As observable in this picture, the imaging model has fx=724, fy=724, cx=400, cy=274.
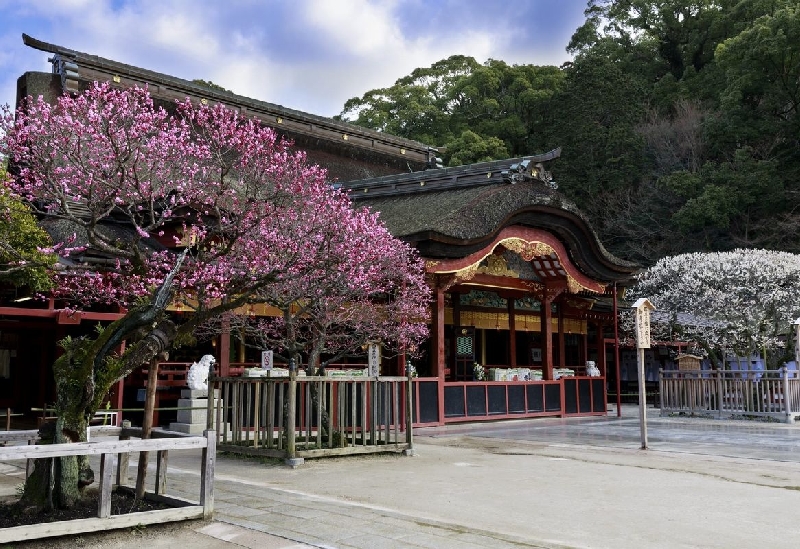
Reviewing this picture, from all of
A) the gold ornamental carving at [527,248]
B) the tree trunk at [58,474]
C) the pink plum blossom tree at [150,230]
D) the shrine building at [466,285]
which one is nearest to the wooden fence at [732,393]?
the shrine building at [466,285]

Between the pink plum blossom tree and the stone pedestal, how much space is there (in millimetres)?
2828

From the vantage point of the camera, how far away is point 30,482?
617 cm

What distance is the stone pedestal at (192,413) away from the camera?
1437 centimetres

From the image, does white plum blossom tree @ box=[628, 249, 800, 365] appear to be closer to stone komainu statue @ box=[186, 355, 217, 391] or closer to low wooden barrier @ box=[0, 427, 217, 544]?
stone komainu statue @ box=[186, 355, 217, 391]

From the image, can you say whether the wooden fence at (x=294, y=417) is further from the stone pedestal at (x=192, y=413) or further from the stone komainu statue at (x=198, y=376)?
the stone komainu statue at (x=198, y=376)

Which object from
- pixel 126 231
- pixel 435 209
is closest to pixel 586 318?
pixel 435 209

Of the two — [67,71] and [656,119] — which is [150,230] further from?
[656,119]

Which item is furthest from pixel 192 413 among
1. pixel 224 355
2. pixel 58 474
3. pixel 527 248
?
pixel 527 248

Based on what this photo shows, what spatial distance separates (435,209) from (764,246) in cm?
2035

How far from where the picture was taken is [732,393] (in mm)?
19375

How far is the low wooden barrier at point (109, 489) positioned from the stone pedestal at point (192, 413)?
7.98 meters

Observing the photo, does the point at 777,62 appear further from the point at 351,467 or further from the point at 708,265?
the point at 351,467

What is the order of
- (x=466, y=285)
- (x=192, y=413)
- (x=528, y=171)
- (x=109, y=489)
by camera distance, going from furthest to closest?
1. (x=466, y=285)
2. (x=528, y=171)
3. (x=192, y=413)
4. (x=109, y=489)

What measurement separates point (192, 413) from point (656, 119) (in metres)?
31.2
